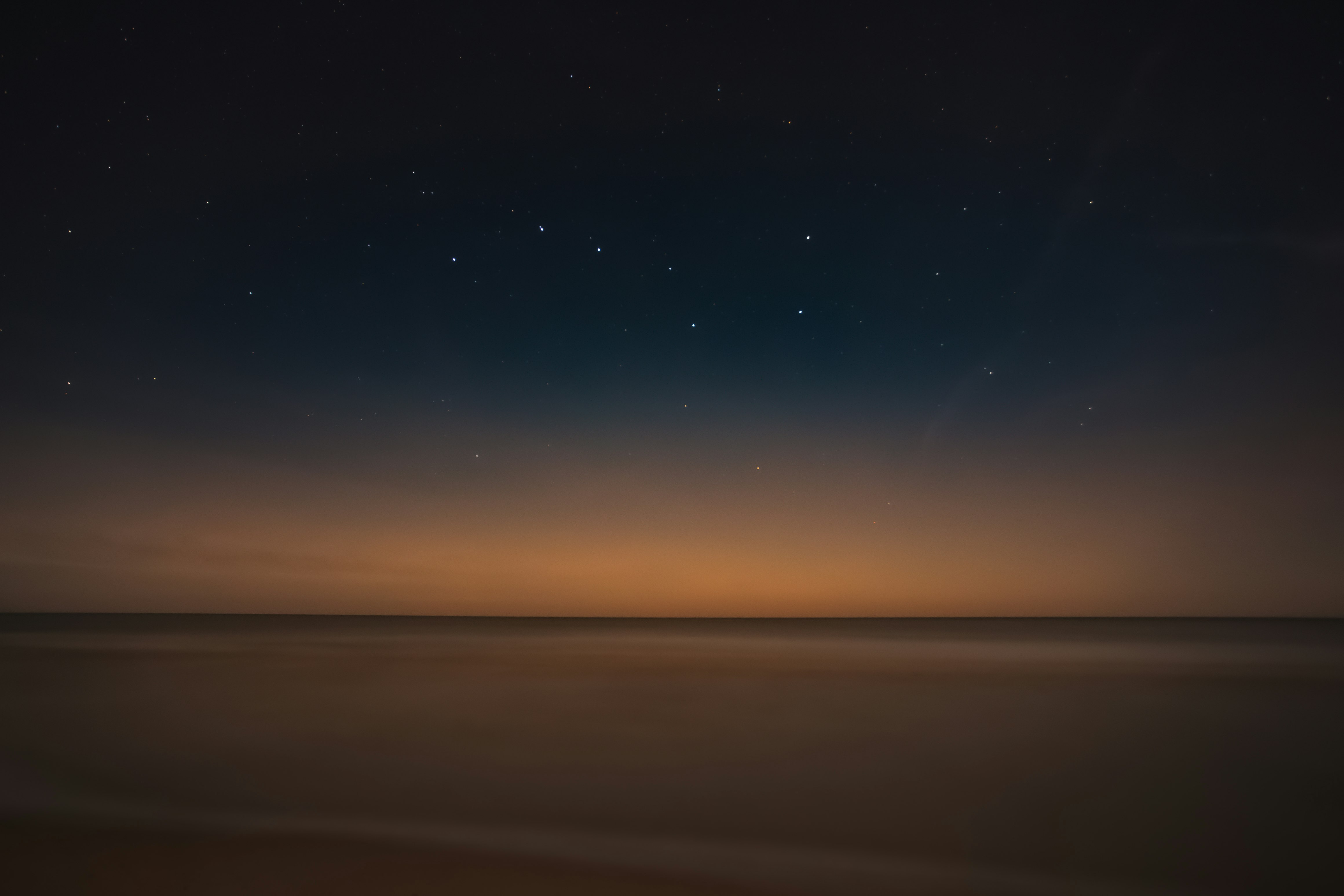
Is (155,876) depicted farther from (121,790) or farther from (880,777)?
(880,777)

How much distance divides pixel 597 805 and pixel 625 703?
4626 mm

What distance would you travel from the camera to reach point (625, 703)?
9469 millimetres

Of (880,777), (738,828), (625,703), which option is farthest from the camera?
(625,703)

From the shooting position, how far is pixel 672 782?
5578 millimetres

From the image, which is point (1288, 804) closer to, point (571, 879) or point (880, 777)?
point (880, 777)

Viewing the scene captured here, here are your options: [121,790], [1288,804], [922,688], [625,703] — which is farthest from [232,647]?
[1288,804]

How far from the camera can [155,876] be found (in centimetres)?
353

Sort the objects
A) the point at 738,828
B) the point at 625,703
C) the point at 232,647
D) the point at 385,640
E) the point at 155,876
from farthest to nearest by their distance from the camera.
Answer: the point at 385,640 → the point at 232,647 → the point at 625,703 → the point at 738,828 → the point at 155,876

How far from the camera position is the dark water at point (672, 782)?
3.78 m

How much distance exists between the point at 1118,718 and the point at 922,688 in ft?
10.7

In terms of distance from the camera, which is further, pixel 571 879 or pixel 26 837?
pixel 26 837

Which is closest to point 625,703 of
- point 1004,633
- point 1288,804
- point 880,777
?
point 880,777

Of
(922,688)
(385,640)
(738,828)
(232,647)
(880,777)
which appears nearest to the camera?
(738,828)

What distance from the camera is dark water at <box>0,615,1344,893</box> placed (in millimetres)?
3777
